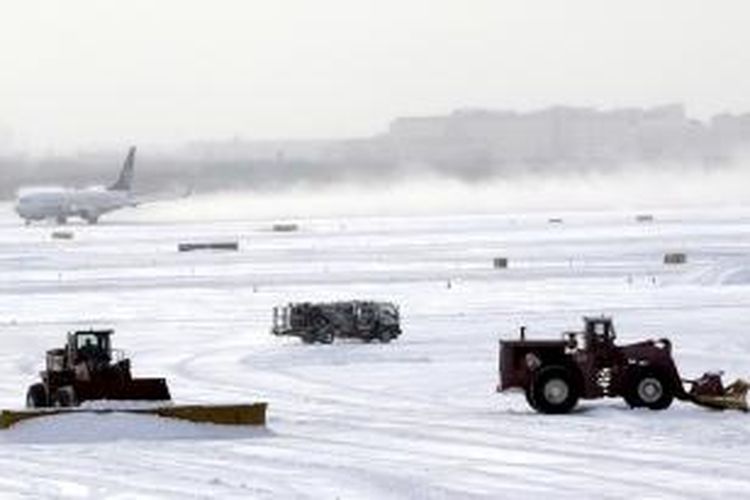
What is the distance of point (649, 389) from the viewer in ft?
111

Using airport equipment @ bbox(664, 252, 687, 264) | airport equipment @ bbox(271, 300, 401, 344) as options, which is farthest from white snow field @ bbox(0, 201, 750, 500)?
Answer: airport equipment @ bbox(664, 252, 687, 264)

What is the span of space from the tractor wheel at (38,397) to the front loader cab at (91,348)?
955 millimetres

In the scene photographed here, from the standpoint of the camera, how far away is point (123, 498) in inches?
925

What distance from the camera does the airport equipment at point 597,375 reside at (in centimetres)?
3353

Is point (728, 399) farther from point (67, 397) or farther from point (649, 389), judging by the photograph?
point (67, 397)

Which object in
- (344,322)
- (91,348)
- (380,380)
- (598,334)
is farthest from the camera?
(344,322)

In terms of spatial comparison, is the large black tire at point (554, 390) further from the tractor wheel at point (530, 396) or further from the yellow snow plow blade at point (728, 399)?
the yellow snow plow blade at point (728, 399)

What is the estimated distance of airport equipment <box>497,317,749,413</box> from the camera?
33.5 metres

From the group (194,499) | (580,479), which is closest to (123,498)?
(194,499)

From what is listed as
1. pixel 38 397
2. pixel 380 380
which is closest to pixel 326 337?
→ pixel 380 380

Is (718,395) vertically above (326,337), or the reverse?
(326,337)

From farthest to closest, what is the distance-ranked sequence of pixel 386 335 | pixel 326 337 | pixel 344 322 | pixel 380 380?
pixel 344 322
pixel 326 337
pixel 386 335
pixel 380 380

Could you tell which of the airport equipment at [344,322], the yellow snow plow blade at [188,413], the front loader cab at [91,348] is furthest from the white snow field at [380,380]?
the front loader cab at [91,348]

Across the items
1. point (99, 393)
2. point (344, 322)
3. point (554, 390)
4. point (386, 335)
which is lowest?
point (554, 390)
